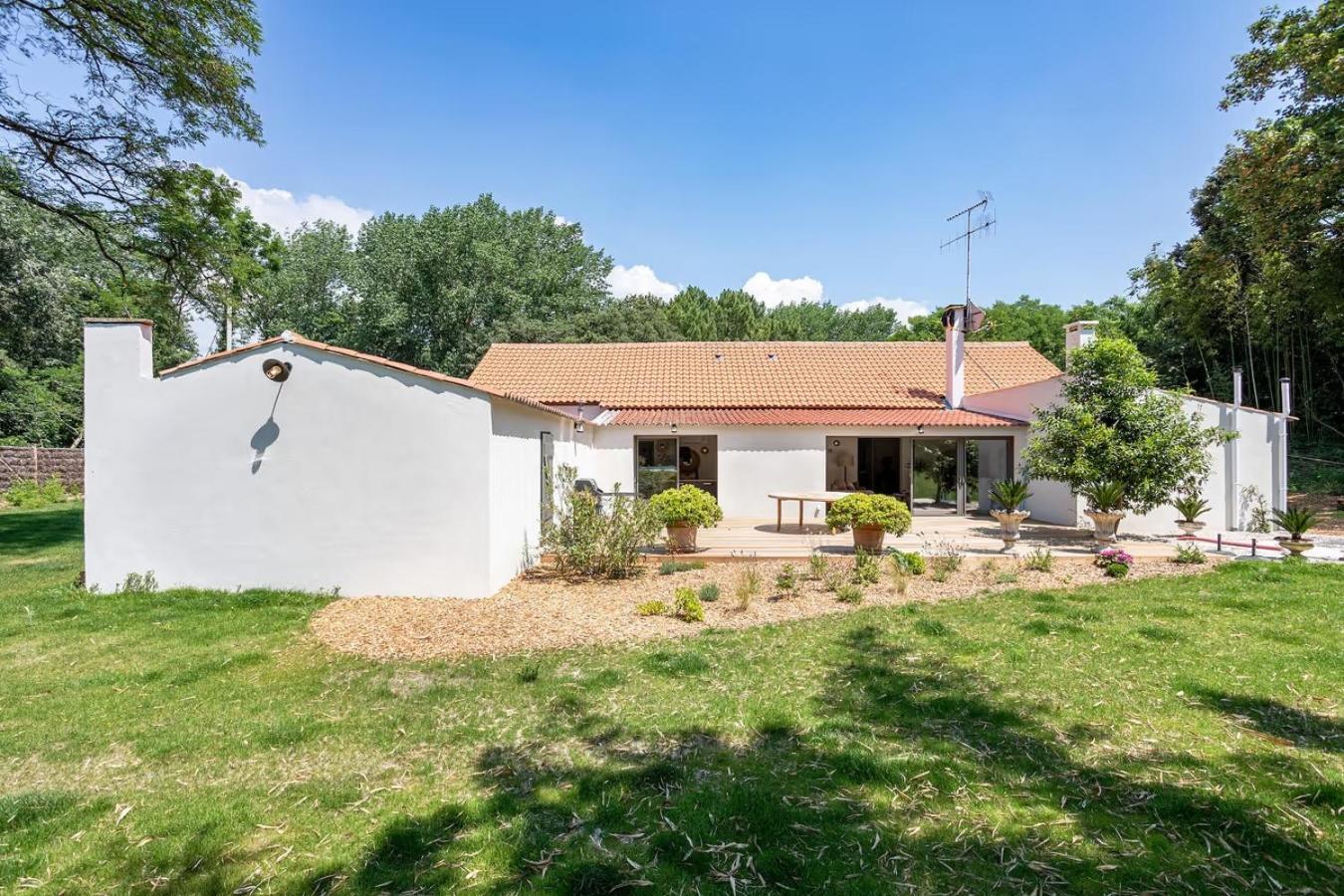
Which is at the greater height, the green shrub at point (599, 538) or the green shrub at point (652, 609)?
the green shrub at point (599, 538)

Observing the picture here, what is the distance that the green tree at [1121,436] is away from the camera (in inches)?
515

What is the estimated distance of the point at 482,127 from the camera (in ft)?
48.8

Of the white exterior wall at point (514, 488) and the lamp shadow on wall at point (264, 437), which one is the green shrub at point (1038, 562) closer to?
the white exterior wall at point (514, 488)

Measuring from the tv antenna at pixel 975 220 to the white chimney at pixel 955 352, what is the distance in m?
0.66

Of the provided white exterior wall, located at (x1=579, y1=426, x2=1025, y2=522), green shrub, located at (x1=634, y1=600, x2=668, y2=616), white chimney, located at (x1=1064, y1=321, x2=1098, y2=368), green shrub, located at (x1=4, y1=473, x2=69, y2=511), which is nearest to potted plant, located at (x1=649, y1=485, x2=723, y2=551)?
green shrub, located at (x1=634, y1=600, x2=668, y2=616)

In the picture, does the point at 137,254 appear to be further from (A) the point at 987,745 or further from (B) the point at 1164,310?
(B) the point at 1164,310

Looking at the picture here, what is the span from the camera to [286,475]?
9.02 m

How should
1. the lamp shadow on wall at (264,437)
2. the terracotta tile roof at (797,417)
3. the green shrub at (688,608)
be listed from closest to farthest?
the green shrub at (688,608), the lamp shadow on wall at (264,437), the terracotta tile roof at (797,417)

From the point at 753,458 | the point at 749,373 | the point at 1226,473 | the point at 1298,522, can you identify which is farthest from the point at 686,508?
the point at 1226,473

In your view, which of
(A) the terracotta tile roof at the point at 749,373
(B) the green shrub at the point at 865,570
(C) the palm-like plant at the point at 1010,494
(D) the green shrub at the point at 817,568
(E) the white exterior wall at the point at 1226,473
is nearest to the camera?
(B) the green shrub at the point at 865,570

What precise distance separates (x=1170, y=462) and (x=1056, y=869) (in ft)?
43.8

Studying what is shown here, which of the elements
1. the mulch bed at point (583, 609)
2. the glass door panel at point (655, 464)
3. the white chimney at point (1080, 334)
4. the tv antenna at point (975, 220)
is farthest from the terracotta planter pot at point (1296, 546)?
the glass door panel at point (655, 464)

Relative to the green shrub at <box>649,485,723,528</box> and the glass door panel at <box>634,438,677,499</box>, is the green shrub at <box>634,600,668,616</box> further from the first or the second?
the glass door panel at <box>634,438,677,499</box>

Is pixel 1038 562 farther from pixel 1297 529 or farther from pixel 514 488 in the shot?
pixel 514 488
